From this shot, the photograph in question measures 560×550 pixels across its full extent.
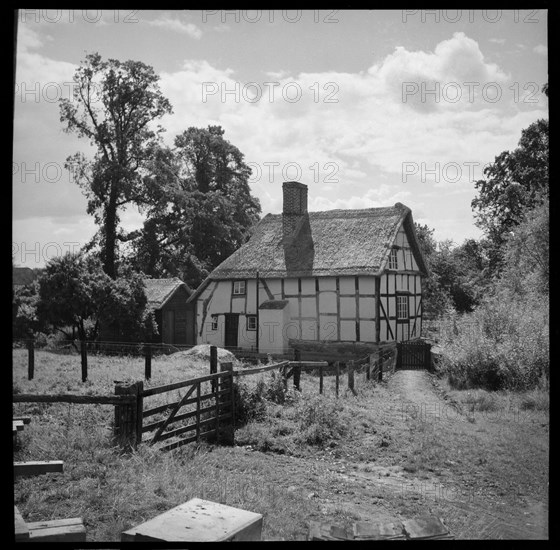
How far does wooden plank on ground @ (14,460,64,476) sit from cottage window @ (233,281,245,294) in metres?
18.3

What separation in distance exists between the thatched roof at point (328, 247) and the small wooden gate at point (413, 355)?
3.01 m

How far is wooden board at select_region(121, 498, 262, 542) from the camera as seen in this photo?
417cm

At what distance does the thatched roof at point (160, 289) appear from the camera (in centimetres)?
2412

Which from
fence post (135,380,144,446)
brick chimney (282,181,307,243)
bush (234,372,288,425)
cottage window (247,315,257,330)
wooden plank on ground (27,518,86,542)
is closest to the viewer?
wooden plank on ground (27,518,86,542)

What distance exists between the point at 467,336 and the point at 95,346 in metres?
14.0

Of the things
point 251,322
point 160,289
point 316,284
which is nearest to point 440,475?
point 316,284

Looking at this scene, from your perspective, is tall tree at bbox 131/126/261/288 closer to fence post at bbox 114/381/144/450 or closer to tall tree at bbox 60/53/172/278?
tall tree at bbox 60/53/172/278

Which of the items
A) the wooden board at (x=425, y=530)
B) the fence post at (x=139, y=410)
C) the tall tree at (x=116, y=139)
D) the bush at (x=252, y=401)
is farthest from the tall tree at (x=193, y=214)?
the wooden board at (x=425, y=530)

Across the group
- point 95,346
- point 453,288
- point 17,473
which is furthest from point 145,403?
point 453,288

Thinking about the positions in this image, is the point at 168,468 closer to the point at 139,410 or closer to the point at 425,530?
the point at 139,410

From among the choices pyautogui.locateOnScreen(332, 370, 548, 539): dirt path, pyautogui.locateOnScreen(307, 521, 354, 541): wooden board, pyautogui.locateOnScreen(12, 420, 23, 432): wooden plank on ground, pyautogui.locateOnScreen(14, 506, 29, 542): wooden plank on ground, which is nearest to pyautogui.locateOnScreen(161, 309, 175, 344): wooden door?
pyautogui.locateOnScreen(332, 370, 548, 539): dirt path

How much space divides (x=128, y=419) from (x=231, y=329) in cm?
1676

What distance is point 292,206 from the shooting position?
24281 mm
